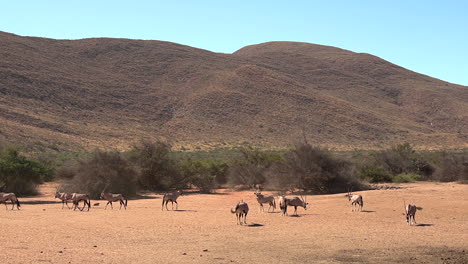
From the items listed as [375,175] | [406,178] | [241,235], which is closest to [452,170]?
[406,178]

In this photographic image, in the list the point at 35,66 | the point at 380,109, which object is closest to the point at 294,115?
the point at 380,109

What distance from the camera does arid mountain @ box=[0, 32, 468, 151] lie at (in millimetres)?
77750

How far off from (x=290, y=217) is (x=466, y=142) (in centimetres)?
7982

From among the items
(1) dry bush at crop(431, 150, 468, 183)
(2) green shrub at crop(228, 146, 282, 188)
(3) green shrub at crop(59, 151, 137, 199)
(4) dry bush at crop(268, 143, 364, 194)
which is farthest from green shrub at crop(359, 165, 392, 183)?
(3) green shrub at crop(59, 151, 137, 199)

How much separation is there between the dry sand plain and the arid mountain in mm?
43498

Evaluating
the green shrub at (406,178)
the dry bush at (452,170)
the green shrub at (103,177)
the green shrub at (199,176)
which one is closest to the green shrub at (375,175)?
the green shrub at (406,178)

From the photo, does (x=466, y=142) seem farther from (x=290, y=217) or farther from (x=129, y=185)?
(x=290, y=217)

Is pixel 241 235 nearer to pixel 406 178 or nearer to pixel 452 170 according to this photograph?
pixel 406 178

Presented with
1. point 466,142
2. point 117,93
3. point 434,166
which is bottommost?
point 434,166

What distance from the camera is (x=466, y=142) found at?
3693 inches

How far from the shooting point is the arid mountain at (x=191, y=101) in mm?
77750

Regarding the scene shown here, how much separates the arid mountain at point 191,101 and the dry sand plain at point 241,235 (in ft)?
143

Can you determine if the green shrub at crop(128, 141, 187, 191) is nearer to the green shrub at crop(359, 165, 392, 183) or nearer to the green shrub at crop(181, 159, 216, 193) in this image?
the green shrub at crop(181, 159, 216, 193)

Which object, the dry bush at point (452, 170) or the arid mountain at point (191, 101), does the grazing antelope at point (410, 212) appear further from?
the arid mountain at point (191, 101)
